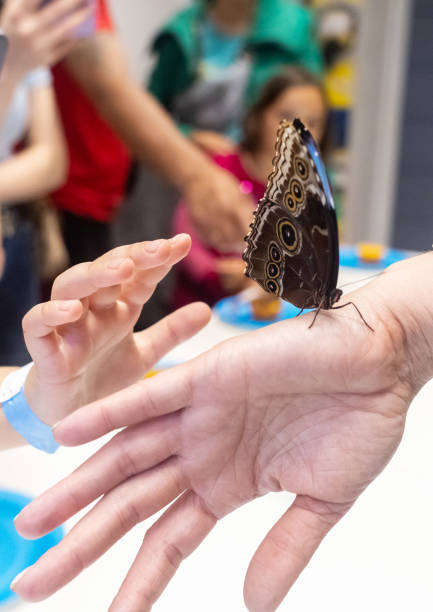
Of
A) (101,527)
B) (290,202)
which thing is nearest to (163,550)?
(101,527)

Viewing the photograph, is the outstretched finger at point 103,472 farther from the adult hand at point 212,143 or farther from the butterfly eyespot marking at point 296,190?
the adult hand at point 212,143

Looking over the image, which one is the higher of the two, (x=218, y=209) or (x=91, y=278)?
(x=91, y=278)

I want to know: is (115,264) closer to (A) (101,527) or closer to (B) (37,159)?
(A) (101,527)

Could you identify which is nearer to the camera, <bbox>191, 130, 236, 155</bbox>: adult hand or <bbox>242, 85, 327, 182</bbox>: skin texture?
<bbox>242, 85, 327, 182</bbox>: skin texture

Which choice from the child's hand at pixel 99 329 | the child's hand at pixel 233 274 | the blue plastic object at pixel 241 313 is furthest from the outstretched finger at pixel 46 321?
the child's hand at pixel 233 274

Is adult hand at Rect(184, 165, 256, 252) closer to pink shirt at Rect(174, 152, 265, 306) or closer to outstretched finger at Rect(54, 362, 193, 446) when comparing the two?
pink shirt at Rect(174, 152, 265, 306)

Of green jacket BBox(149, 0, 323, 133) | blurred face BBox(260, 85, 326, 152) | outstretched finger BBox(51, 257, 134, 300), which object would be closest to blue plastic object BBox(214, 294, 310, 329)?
blurred face BBox(260, 85, 326, 152)

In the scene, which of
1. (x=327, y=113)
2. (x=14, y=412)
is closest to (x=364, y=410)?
(x=14, y=412)

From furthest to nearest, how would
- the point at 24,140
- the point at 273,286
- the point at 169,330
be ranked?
the point at 24,140, the point at 169,330, the point at 273,286
